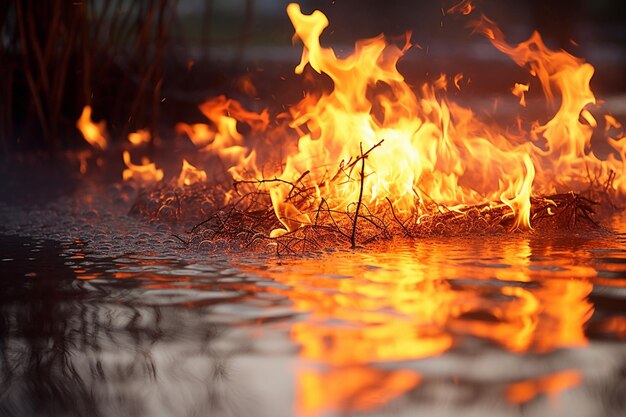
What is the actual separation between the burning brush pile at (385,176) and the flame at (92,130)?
953 mm

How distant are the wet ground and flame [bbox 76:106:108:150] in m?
1.68

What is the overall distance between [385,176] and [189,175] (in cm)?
104

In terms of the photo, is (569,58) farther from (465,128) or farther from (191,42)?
(191,42)

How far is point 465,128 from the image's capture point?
9.78 ft

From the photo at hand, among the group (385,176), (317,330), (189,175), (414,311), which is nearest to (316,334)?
(317,330)

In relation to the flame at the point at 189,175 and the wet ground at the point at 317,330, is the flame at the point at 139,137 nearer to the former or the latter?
the flame at the point at 189,175

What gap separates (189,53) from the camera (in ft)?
16.4

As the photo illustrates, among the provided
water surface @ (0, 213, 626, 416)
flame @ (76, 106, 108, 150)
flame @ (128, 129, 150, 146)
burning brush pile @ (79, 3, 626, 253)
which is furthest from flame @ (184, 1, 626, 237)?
flame @ (128, 129, 150, 146)

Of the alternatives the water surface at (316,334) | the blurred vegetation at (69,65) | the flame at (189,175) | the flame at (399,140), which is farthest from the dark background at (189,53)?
the water surface at (316,334)

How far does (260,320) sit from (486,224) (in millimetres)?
1144

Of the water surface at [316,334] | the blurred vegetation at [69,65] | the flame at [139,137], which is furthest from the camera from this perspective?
the flame at [139,137]

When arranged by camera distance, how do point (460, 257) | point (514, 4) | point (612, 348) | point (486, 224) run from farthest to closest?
1. point (514, 4)
2. point (486, 224)
3. point (460, 257)
4. point (612, 348)

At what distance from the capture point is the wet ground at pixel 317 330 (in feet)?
3.84

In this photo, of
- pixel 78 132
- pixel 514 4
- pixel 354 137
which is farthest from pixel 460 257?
pixel 514 4
